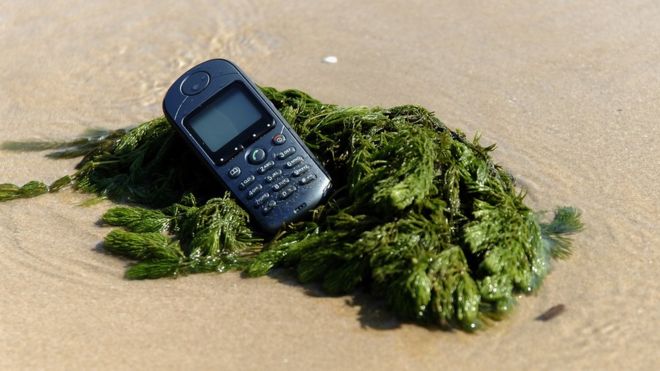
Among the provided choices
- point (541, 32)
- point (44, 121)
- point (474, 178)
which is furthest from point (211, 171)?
point (541, 32)

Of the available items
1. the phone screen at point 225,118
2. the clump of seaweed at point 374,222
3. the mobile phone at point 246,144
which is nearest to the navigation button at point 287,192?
the mobile phone at point 246,144

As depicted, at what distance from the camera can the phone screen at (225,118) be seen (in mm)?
3170

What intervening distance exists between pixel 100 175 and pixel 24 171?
0.41 metres

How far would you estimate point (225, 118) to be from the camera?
3.20 meters

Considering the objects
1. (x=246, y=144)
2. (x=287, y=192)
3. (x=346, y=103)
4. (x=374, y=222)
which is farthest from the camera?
(x=346, y=103)

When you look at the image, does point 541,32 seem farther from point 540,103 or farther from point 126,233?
point 126,233

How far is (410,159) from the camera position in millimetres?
2963

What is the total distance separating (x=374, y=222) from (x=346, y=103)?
1.46 metres

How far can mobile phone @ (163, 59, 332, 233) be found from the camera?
304 cm

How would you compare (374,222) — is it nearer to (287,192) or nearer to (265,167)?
(287,192)

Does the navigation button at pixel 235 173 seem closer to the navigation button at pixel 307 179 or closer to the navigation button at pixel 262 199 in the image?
the navigation button at pixel 262 199

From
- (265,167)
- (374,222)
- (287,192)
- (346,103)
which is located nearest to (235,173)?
(265,167)

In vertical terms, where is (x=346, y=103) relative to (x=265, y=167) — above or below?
below

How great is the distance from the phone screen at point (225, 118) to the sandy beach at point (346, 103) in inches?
21.5
